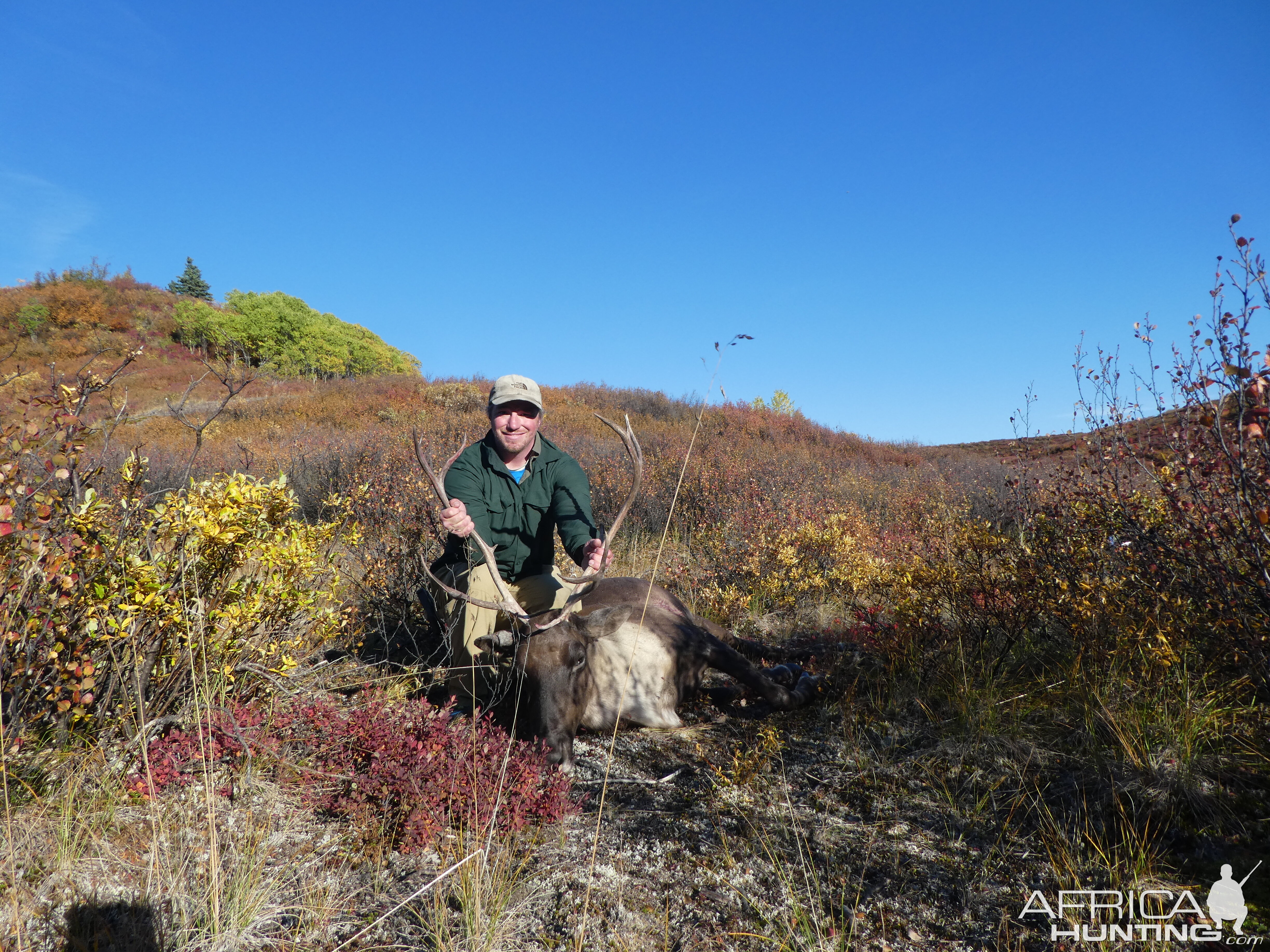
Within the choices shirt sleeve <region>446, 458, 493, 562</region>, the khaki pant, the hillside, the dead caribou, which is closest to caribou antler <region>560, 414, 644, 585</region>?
the dead caribou

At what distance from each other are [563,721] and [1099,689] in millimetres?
2892

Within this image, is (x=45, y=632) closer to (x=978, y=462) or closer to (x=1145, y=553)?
(x=1145, y=553)

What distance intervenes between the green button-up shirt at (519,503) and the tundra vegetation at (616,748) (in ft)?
1.86

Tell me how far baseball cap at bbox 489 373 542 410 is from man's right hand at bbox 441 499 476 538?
3.14 feet

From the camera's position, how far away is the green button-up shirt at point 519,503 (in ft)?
15.5

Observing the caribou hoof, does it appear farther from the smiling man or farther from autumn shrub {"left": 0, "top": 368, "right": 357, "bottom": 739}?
autumn shrub {"left": 0, "top": 368, "right": 357, "bottom": 739}

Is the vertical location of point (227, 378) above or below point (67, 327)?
below

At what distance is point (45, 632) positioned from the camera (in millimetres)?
2844

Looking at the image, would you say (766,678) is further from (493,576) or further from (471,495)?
(471,495)

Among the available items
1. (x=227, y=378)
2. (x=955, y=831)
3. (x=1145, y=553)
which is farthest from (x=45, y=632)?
(x=1145, y=553)

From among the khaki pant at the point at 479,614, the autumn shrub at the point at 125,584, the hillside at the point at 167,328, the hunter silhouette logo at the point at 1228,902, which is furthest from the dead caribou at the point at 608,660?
the hillside at the point at 167,328

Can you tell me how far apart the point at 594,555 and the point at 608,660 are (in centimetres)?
88

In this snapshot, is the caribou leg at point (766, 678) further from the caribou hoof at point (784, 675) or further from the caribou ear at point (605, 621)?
the caribou ear at point (605, 621)

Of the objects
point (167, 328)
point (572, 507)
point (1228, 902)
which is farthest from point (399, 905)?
point (167, 328)
